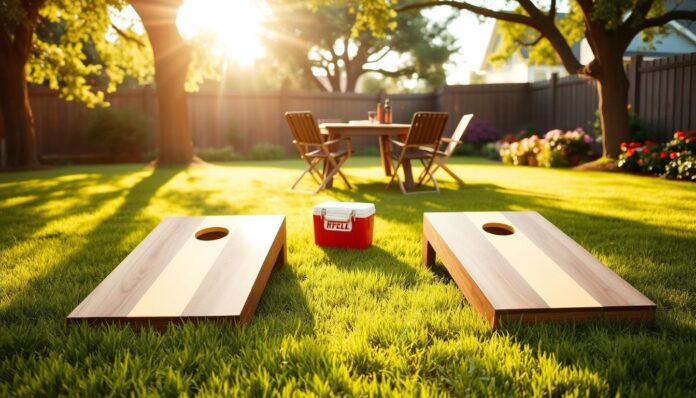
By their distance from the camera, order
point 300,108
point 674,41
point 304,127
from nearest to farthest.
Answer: point 304,127 → point 300,108 → point 674,41

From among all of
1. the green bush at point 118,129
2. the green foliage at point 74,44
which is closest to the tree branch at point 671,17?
the green foliage at point 74,44

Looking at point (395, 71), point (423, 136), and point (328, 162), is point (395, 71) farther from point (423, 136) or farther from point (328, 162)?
point (423, 136)

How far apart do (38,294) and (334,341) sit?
1514 mm

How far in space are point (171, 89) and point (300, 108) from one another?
501 cm

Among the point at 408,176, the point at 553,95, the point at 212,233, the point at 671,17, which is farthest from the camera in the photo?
the point at 553,95

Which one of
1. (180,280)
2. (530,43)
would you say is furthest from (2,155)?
(530,43)

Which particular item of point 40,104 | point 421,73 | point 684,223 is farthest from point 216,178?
point 421,73

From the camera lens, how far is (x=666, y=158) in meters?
7.57

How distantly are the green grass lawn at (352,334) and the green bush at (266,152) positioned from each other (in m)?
9.15

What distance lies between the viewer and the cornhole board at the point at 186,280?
75.0 inches

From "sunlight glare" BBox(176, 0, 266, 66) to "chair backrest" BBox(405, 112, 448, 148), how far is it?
6624 mm

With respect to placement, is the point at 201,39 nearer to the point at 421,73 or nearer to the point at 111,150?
the point at 111,150

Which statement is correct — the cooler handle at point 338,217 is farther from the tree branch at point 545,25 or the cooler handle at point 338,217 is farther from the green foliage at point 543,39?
the green foliage at point 543,39

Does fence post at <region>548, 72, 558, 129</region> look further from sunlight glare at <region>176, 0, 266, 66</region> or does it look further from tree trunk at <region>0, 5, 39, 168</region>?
tree trunk at <region>0, 5, 39, 168</region>
